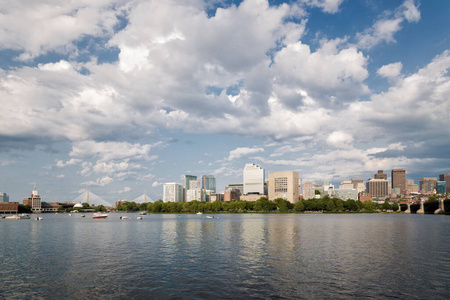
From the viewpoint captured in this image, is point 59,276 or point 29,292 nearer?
point 29,292

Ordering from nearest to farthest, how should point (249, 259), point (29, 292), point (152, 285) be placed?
point (29, 292)
point (152, 285)
point (249, 259)

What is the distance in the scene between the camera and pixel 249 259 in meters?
54.4

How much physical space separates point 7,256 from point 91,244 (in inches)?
715

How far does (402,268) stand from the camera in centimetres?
4772

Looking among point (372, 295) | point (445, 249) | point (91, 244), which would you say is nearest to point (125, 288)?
point (372, 295)

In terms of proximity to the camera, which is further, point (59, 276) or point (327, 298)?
point (59, 276)

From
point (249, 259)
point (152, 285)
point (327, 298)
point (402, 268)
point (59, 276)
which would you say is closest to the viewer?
point (327, 298)

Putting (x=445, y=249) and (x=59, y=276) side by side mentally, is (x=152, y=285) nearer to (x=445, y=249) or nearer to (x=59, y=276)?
(x=59, y=276)

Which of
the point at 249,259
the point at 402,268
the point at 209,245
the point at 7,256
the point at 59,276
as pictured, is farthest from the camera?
the point at 209,245

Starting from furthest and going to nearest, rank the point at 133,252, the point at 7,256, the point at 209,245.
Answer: the point at 209,245
the point at 133,252
the point at 7,256

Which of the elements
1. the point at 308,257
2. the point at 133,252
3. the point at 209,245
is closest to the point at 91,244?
the point at 133,252

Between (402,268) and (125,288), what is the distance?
1504 inches

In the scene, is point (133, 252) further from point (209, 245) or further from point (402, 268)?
point (402, 268)

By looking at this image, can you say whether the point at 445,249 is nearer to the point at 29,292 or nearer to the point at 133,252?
the point at 133,252
